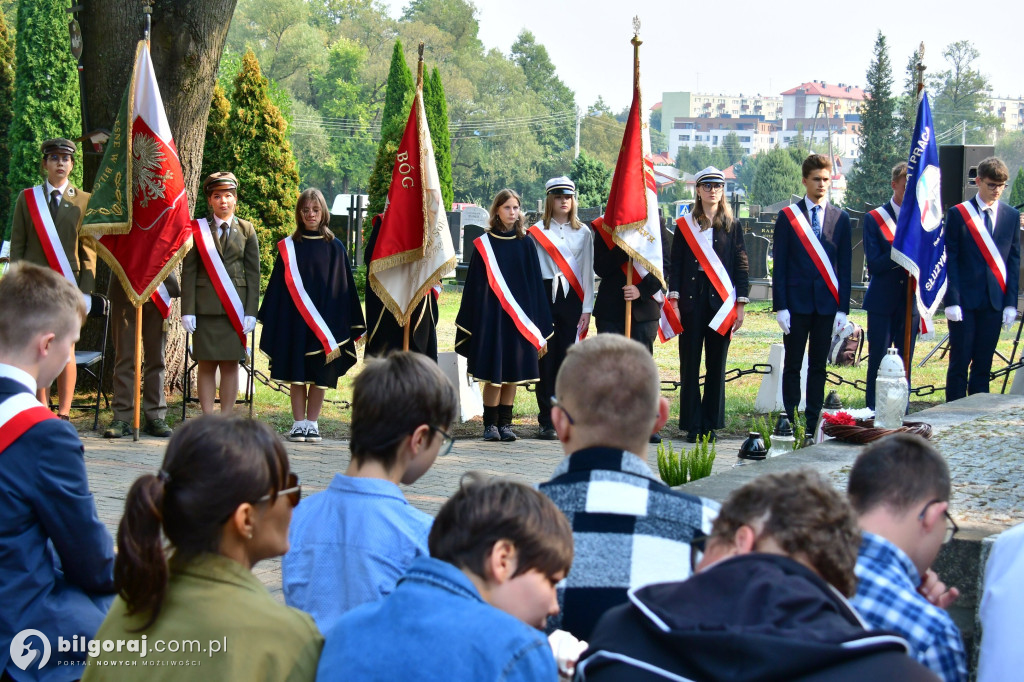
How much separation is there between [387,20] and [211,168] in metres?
73.9

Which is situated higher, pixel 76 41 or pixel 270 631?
pixel 76 41

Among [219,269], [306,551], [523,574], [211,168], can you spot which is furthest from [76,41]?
[211,168]

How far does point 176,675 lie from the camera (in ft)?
7.50

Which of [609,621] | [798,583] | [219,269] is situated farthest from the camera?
[219,269]

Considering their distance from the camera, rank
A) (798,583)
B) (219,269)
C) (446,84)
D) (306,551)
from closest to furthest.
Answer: (798,583) < (306,551) < (219,269) < (446,84)

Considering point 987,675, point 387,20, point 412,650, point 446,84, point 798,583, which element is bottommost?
point 987,675

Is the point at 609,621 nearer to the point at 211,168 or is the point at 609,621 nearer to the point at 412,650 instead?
the point at 412,650

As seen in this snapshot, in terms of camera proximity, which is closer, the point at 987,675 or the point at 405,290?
the point at 987,675

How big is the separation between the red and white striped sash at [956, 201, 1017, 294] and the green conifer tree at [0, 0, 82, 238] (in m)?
20.8

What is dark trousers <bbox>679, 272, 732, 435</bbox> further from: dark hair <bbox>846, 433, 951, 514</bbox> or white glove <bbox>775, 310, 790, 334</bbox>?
dark hair <bbox>846, 433, 951, 514</bbox>

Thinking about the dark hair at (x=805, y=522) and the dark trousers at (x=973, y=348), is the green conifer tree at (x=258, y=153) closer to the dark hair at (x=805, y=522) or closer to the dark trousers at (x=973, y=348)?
the dark trousers at (x=973, y=348)

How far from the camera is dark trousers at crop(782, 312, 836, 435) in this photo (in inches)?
345

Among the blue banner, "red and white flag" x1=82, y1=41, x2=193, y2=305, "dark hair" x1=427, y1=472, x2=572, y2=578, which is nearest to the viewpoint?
"dark hair" x1=427, y1=472, x2=572, y2=578

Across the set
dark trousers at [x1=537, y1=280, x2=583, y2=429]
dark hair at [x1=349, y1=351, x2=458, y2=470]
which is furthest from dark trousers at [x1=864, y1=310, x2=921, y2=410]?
dark hair at [x1=349, y1=351, x2=458, y2=470]
